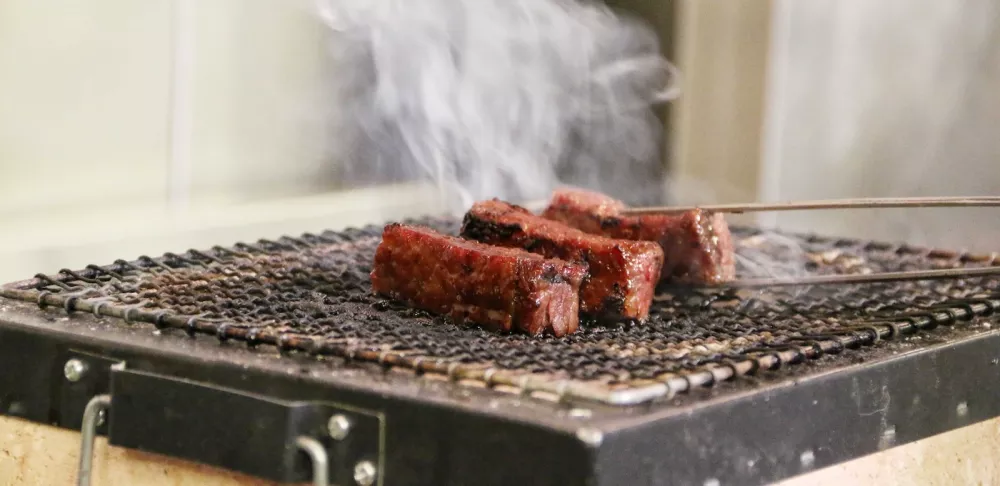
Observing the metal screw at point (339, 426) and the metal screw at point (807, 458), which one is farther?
the metal screw at point (807, 458)

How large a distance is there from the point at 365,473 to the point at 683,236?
126 cm

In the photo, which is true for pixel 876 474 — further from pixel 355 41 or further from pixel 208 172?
pixel 355 41

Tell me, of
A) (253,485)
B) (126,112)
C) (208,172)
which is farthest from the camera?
(208,172)

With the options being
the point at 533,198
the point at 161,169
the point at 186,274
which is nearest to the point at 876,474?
the point at 186,274

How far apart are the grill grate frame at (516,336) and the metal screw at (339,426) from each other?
17 centimetres

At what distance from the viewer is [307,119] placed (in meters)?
5.18

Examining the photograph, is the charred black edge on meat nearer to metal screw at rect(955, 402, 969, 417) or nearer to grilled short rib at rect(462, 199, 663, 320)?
grilled short rib at rect(462, 199, 663, 320)

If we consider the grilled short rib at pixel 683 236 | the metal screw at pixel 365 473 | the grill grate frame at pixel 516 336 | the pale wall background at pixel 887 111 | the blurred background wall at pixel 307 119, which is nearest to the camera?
the metal screw at pixel 365 473

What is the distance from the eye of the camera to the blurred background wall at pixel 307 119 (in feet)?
12.8

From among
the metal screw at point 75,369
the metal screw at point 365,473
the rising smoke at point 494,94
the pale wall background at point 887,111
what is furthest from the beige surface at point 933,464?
the rising smoke at point 494,94

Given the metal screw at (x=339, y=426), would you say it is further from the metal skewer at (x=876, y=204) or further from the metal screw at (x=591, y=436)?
the metal skewer at (x=876, y=204)

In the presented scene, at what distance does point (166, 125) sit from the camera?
438cm

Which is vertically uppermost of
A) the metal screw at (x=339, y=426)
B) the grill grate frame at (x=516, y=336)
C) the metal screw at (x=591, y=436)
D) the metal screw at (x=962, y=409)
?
the grill grate frame at (x=516, y=336)

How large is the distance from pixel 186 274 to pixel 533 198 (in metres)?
3.09
